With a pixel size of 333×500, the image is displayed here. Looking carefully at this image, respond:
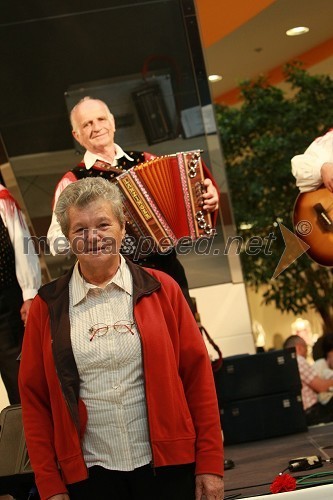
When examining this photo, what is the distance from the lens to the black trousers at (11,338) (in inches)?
174

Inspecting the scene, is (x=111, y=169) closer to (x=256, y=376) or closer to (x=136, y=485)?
(x=256, y=376)

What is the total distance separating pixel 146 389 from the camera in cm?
254

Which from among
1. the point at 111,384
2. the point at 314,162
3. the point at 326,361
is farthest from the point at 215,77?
the point at 111,384

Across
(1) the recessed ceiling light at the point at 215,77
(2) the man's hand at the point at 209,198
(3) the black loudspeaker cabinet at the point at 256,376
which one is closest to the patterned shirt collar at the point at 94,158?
(2) the man's hand at the point at 209,198

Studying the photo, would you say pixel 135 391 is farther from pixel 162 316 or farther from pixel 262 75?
pixel 262 75

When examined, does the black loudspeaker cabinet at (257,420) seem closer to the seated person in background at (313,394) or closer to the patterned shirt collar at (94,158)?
the seated person in background at (313,394)

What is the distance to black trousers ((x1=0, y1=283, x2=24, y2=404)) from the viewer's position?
14.5ft

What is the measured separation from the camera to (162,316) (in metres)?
2.61

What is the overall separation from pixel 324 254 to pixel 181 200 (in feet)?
3.14

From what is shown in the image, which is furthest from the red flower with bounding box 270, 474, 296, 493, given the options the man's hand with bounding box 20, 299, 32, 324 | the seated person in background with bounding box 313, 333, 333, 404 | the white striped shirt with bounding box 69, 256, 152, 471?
the seated person in background with bounding box 313, 333, 333, 404

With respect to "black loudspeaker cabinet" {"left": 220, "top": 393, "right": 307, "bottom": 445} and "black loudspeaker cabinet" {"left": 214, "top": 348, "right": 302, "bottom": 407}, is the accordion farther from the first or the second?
"black loudspeaker cabinet" {"left": 220, "top": 393, "right": 307, "bottom": 445}

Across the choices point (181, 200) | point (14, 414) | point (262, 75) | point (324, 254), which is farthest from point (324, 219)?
point (262, 75)

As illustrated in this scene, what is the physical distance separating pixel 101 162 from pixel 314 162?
1.12 m

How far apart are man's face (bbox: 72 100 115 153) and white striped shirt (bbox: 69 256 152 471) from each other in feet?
6.04
